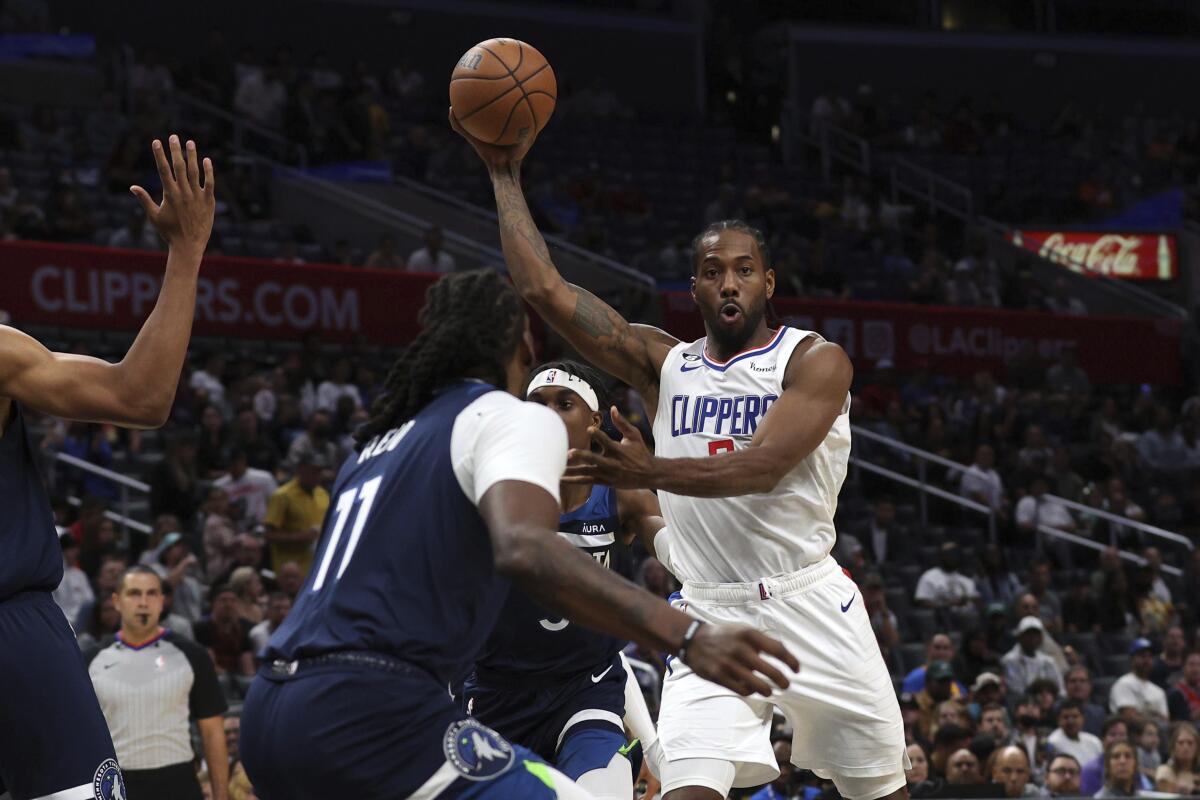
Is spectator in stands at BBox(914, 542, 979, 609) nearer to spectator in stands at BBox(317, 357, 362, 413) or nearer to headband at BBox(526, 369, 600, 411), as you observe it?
spectator in stands at BBox(317, 357, 362, 413)

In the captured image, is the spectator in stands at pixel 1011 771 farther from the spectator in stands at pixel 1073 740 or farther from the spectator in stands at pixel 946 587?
the spectator in stands at pixel 946 587

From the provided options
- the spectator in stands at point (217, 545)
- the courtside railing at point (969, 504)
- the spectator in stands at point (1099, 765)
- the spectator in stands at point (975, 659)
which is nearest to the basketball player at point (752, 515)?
the spectator in stands at point (217, 545)

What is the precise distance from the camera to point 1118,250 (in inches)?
1011

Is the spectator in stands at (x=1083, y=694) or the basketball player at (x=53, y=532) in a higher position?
the basketball player at (x=53, y=532)

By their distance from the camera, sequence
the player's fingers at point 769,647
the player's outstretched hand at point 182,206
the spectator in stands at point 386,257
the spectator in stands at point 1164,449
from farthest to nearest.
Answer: the spectator in stands at point 1164,449, the spectator in stands at point 386,257, the player's outstretched hand at point 182,206, the player's fingers at point 769,647

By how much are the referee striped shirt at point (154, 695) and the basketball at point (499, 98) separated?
3844 mm

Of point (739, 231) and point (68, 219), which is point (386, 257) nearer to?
point (68, 219)

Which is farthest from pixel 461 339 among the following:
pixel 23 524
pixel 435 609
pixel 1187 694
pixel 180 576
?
pixel 1187 694

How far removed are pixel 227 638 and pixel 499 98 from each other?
19.5 ft

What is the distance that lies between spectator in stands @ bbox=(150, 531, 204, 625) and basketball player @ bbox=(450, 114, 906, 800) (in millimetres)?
6118

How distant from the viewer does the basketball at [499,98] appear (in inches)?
228

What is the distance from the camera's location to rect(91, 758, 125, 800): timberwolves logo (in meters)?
4.14

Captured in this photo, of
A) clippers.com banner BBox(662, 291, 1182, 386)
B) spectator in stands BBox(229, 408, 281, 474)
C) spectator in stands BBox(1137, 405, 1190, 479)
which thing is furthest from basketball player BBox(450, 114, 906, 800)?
spectator in stands BBox(1137, 405, 1190, 479)

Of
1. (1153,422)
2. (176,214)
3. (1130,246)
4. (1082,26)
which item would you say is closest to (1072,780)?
(176,214)
